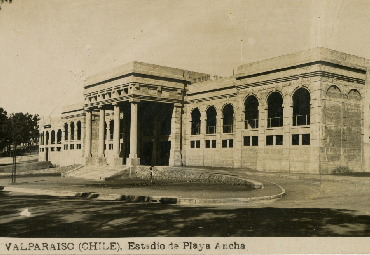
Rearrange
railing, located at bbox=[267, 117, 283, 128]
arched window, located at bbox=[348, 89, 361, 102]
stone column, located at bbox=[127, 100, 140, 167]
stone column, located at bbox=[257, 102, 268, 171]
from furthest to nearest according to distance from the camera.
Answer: stone column, located at bbox=[127, 100, 140, 167]
railing, located at bbox=[267, 117, 283, 128]
stone column, located at bbox=[257, 102, 268, 171]
arched window, located at bbox=[348, 89, 361, 102]

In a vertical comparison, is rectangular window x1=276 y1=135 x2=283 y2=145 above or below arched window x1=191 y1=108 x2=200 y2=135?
A: below

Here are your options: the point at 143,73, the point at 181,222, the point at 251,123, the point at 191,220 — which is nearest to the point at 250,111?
the point at 251,123

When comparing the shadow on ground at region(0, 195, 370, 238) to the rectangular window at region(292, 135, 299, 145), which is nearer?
the shadow on ground at region(0, 195, 370, 238)

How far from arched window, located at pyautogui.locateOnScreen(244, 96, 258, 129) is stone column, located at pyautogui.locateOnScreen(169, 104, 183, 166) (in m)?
7.34

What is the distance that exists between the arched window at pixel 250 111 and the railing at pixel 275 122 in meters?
1.88

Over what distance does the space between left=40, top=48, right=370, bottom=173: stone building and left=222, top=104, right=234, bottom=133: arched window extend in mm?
115

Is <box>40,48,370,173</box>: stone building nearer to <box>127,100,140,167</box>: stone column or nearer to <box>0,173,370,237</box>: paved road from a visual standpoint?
<box>127,100,140,167</box>: stone column

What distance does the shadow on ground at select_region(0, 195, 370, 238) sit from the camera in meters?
9.04

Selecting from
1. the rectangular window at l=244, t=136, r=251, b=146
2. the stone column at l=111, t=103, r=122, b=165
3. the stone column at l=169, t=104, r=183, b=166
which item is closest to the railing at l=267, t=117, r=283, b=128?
the rectangular window at l=244, t=136, r=251, b=146

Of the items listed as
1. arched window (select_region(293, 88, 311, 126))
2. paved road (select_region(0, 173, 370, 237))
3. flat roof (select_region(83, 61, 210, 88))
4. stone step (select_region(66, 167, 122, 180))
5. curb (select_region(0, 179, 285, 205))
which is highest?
flat roof (select_region(83, 61, 210, 88))

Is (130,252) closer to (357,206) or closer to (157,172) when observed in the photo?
(357,206)

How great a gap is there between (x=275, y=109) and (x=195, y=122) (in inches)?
489

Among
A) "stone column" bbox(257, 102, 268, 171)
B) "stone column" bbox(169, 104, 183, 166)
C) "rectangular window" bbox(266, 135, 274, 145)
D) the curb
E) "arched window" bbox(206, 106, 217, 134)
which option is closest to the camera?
the curb

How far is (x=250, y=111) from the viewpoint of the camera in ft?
117
